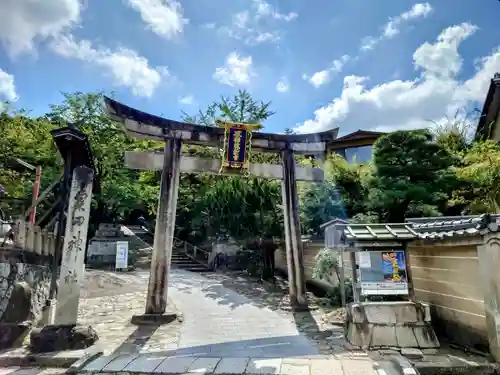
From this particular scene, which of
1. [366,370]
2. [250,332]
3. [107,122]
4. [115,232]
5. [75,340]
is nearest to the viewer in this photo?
[366,370]

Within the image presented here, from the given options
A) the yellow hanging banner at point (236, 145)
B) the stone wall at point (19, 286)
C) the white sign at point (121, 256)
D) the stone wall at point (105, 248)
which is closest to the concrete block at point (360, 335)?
the yellow hanging banner at point (236, 145)

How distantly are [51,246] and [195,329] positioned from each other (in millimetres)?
5740

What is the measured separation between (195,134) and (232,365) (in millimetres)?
6732

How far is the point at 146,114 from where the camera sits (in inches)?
380

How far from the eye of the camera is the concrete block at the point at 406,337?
21.7ft

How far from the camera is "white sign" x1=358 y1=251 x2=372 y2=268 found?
7.27 m

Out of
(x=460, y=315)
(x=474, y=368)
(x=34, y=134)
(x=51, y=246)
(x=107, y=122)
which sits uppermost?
Answer: (x=107, y=122)

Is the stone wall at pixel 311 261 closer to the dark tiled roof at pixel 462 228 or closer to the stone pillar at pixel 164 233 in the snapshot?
the dark tiled roof at pixel 462 228

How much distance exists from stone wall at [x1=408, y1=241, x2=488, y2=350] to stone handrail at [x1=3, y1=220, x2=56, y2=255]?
9.73m

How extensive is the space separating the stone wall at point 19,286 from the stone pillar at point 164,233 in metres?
2.74

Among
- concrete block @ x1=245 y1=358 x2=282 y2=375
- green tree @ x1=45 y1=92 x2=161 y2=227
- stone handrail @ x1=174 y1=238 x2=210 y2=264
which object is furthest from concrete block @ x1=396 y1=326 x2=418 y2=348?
green tree @ x1=45 y1=92 x2=161 y2=227

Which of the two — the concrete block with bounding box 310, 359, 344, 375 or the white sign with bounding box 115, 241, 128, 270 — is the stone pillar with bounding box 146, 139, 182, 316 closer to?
the concrete block with bounding box 310, 359, 344, 375

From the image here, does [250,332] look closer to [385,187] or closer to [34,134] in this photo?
[385,187]

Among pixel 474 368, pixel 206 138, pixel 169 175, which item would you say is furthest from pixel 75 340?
pixel 474 368
